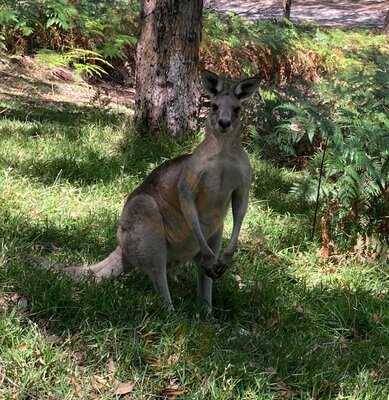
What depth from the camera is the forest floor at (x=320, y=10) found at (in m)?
22.3

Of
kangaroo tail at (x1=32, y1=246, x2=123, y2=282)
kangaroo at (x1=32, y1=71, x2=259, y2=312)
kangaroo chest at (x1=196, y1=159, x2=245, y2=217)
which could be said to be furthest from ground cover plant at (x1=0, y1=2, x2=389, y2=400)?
kangaroo chest at (x1=196, y1=159, x2=245, y2=217)

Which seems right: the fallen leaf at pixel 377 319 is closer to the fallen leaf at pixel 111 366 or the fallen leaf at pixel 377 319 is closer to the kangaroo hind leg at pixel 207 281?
the kangaroo hind leg at pixel 207 281

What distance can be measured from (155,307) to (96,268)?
62cm

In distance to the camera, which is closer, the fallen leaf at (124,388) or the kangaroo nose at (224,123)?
the fallen leaf at (124,388)

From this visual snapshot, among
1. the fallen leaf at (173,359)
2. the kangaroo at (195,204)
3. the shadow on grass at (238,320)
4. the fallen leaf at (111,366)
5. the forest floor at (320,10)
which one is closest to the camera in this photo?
the fallen leaf at (111,366)

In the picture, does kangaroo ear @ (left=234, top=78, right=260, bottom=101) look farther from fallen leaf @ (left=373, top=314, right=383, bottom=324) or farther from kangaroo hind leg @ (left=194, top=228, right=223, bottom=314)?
fallen leaf @ (left=373, top=314, right=383, bottom=324)

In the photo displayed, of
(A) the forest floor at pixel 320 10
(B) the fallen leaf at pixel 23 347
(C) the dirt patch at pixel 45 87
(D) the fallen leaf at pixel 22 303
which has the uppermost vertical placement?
(A) the forest floor at pixel 320 10

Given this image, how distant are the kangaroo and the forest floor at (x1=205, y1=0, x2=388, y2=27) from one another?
18068 millimetres

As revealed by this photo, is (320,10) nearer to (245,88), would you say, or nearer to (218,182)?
(245,88)

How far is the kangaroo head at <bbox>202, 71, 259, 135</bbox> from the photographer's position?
A: 3.97 m

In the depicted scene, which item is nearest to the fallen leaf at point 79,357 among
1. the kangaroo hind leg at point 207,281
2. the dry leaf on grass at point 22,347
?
the dry leaf on grass at point 22,347

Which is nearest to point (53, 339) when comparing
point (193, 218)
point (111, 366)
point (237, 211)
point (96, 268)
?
point (111, 366)

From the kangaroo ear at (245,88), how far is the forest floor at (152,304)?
1355 millimetres

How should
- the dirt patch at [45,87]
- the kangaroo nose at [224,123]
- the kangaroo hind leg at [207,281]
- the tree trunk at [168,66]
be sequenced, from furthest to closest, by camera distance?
the dirt patch at [45,87] → the tree trunk at [168,66] → the kangaroo hind leg at [207,281] → the kangaroo nose at [224,123]
